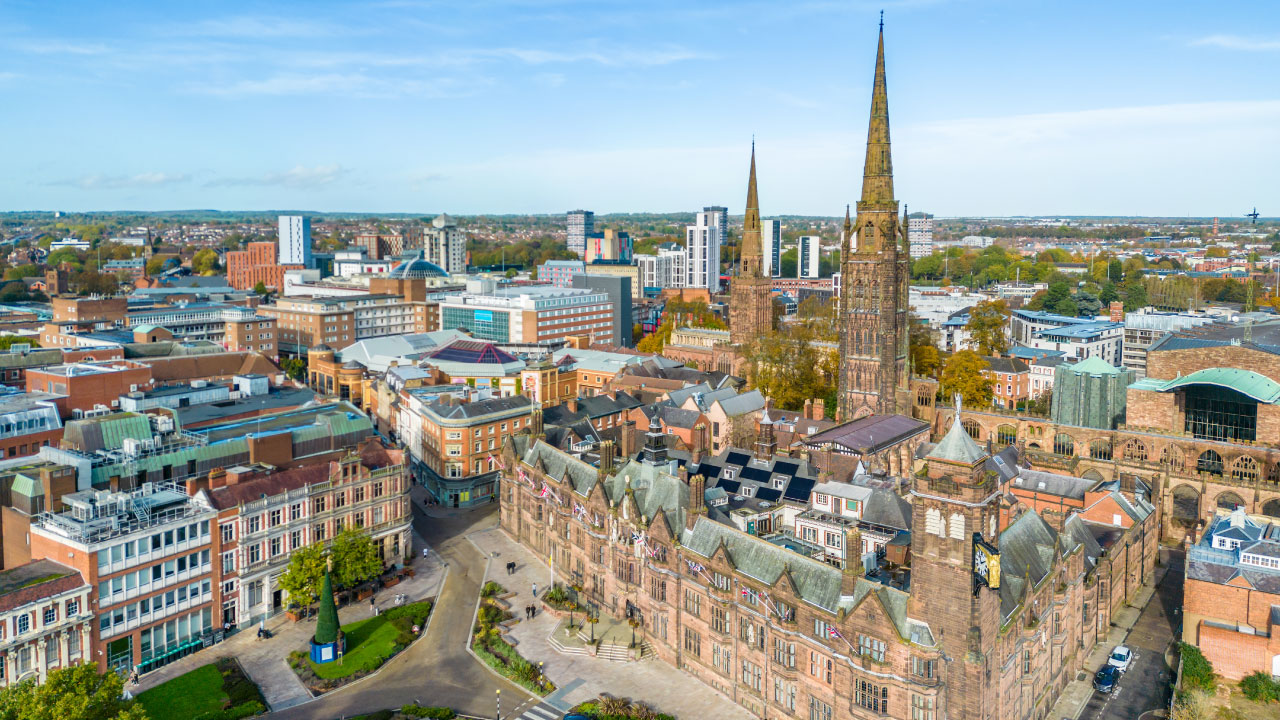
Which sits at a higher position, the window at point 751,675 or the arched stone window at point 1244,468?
the arched stone window at point 1244,468

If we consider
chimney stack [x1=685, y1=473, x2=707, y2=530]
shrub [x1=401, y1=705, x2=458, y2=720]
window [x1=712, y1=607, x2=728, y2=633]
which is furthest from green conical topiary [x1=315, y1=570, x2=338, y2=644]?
window [x1=712, y1=607, x2=728, y2=633]

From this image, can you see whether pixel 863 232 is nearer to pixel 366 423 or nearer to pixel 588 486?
pixel 588 486

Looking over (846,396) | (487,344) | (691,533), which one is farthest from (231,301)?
(691,533)

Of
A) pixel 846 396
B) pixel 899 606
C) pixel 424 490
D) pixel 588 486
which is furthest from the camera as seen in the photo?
pixel 846 396

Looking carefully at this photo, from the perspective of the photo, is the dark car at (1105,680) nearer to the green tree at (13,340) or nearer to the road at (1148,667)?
the road at (1148,667)

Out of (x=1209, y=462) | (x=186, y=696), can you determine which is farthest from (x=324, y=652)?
(x=1209, y=462)

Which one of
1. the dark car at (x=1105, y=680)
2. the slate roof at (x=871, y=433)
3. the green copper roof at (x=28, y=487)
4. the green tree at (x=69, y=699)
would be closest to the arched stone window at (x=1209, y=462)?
the slate roof at (x=871, y=433)

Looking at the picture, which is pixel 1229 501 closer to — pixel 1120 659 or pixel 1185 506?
pixel 1185 506
